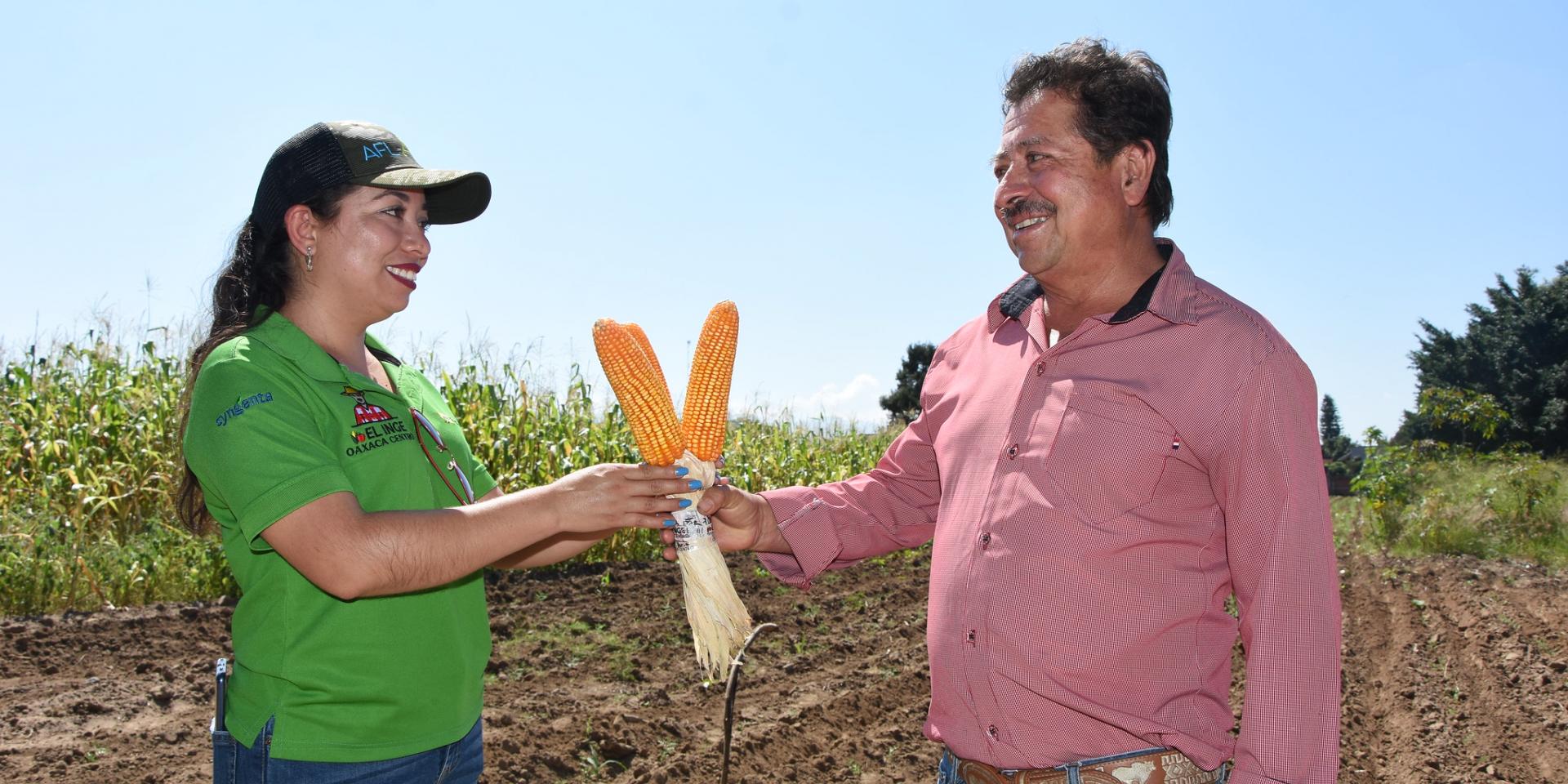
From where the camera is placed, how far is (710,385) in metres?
2.56

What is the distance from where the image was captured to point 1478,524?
15211mm

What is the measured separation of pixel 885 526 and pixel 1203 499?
0.99 meters

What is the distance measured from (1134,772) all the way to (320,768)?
5.64ft

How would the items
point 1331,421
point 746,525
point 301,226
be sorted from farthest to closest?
1. point 1331,421
2. point 746,525
3. point 301,226

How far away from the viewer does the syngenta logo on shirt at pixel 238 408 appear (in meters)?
2.12

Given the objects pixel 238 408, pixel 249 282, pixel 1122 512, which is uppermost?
pixel 249 282

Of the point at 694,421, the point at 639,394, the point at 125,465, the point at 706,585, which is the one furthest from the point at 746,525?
the point at 125,465

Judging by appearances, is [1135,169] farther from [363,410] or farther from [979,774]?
[363,410]

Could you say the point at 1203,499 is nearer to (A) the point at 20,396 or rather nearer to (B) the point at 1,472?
(B) the point at 1,472

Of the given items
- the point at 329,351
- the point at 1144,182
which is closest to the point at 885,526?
the point at 1144,182

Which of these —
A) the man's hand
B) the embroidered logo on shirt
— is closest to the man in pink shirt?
the man's hand

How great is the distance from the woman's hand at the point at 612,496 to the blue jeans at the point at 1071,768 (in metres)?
0.88

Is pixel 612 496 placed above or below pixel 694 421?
below

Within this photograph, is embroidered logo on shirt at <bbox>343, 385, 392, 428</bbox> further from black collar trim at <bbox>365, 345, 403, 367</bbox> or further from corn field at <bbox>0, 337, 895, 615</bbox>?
corn field at <bbox>0, 337, 895, 615</bbox>
